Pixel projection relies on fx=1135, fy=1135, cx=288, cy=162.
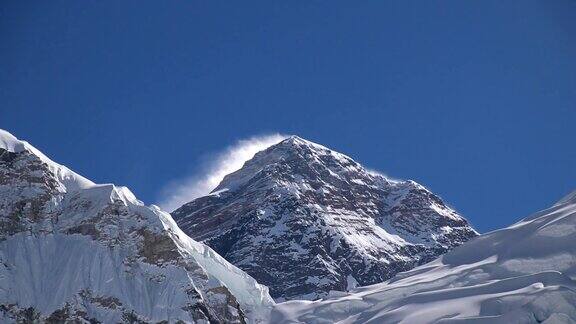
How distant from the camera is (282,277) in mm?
198250

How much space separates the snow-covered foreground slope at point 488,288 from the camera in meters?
117

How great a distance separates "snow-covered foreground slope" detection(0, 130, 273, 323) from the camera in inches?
5177

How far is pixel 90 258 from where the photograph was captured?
138 meters

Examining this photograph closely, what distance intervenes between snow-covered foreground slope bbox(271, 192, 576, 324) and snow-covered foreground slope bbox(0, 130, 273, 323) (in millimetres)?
12987

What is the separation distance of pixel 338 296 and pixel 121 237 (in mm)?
35997

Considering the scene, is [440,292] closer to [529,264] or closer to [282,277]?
[529,264]

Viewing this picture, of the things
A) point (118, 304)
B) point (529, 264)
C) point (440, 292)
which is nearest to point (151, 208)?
point (118, 304)

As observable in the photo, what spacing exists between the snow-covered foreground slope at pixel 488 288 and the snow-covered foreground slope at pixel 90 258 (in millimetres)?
12987

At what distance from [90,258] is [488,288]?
4762 centimetres

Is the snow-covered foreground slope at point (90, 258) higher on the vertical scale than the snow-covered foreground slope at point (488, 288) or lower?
higher

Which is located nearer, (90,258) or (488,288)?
(488,288)

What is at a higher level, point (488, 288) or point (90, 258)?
point (90, 258)

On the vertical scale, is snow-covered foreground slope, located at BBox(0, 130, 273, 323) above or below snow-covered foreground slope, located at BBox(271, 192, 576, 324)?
above

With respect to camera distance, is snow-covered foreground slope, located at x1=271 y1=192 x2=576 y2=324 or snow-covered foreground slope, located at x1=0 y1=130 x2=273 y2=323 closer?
snow-covered foreground slope, located at x1=271 y1=192 x2=576 y2=324
